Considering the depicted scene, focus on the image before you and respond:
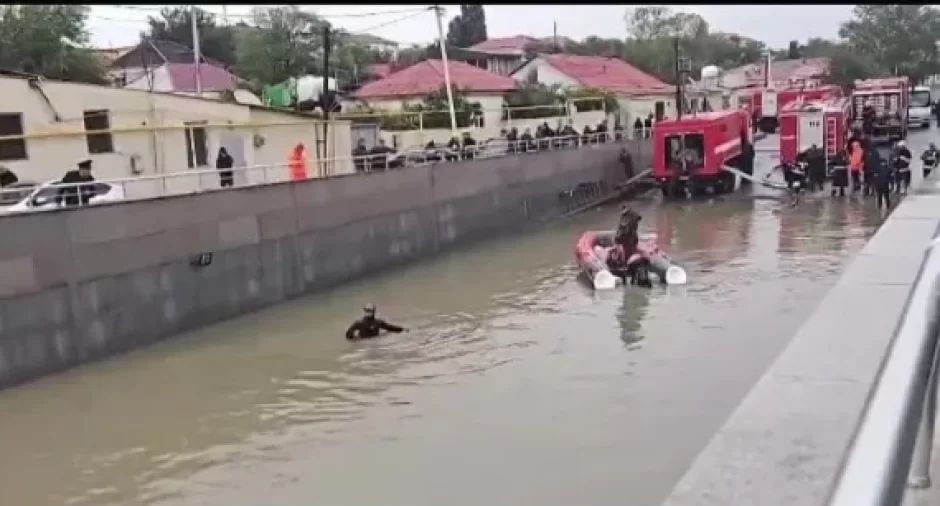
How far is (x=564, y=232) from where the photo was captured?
28.4 meters

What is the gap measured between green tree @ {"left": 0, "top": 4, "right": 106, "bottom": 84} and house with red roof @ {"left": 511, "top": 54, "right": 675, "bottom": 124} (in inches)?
913

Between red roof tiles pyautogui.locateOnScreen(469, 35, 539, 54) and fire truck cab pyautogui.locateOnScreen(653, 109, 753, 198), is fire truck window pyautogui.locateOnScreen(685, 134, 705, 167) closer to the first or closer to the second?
fire truck cab pyautogui.locateOnScreen(653, 109, 753, 198)

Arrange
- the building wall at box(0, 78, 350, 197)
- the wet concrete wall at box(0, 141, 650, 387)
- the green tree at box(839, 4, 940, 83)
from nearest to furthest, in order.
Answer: the wet concrete wall at box(0, 141, 650, 387) → the building wall at box(0, 78, 350, 197) → the green tree at box(839, 4, 940, 83)

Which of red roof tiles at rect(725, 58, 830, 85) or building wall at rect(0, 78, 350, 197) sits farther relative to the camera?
red roof tiles at rect(725, 58, 830, 85)

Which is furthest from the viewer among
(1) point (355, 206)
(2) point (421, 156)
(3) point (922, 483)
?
(2) point (421, 156)

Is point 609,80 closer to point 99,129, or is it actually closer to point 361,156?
point 361,156

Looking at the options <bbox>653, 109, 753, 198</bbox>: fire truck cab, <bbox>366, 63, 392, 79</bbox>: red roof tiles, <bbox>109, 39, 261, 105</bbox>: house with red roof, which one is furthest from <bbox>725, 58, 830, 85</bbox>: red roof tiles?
<bbox>653, 109, 753, 198</bbox>: fire truck cab

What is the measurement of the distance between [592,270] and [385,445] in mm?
9215

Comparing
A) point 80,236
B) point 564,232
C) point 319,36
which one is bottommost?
point 564,232

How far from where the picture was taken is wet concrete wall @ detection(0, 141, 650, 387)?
13719 millimetres

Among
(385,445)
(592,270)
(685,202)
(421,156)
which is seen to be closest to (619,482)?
(385,445)

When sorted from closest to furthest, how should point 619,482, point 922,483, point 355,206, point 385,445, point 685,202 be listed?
point 922,483
point 619,482
point 385,445
point 355,206
point 685,202

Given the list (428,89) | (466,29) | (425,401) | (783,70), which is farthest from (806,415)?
(466,29)

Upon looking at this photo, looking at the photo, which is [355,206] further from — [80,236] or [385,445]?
[385,445]
